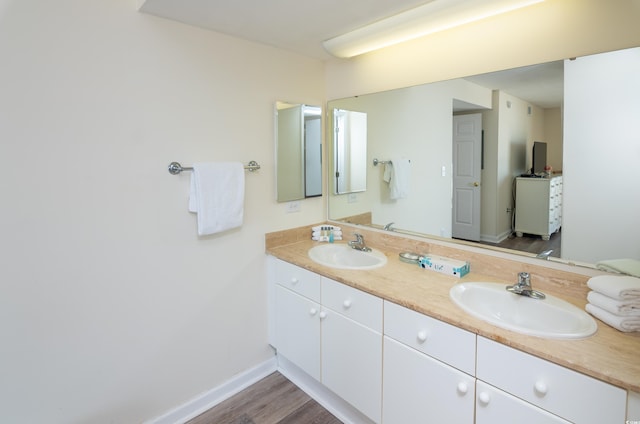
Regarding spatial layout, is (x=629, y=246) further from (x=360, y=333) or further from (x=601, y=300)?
(x=360, y=333)

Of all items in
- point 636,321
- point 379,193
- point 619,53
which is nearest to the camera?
point 636,321

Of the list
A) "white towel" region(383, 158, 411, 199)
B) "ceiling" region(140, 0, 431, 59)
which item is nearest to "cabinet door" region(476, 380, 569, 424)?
"white towel" region(383, 158, 411, 199)

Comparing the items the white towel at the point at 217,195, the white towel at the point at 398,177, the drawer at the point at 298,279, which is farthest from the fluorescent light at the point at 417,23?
the drawer at the point at 298,279

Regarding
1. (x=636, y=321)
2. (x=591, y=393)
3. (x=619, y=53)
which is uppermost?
(x=619, y=53)

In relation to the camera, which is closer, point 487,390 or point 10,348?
point 487,390

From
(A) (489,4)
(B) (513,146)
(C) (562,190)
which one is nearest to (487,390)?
(C) (562,190)

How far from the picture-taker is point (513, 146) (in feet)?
5.40

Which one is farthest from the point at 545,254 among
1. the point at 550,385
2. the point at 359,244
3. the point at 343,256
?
the point at 343,256

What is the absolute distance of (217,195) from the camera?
5.98 ft

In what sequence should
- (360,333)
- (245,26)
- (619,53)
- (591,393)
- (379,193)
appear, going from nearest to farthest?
(591,393) < (619,53) < (360,333) < (245,26) < (379,193)

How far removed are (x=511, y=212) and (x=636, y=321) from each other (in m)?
0.67

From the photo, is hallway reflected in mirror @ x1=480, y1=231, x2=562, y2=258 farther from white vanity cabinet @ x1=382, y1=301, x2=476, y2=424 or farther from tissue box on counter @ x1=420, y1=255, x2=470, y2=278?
white vanity cabinet @ x1=382, y1=301, x2=476, y2=424

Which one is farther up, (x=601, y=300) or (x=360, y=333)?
(x=601, y=300)

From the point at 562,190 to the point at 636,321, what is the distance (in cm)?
59
